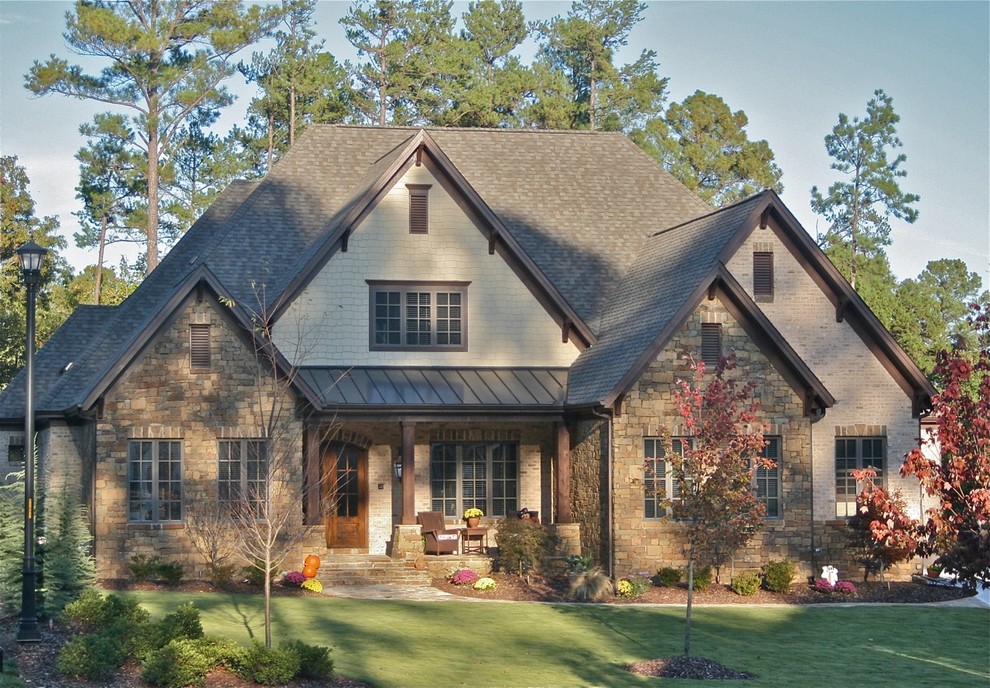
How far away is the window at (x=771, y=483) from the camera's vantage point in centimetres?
2545

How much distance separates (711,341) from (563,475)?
13.8ft

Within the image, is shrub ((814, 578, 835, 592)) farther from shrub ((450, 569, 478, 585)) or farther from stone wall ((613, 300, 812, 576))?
shrub ((450, 569, 478, 585))

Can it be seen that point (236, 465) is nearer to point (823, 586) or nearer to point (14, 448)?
point (14, 448)

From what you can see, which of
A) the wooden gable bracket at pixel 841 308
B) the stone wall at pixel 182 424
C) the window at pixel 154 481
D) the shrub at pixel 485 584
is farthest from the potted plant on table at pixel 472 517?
the wooden gable bracket at pixel 841 308

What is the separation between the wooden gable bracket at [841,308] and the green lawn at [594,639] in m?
6.63

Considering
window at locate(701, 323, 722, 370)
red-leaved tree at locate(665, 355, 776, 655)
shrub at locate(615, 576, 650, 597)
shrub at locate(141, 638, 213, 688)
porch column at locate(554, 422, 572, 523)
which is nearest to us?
shrub at locate(141, 638, 213, 688)

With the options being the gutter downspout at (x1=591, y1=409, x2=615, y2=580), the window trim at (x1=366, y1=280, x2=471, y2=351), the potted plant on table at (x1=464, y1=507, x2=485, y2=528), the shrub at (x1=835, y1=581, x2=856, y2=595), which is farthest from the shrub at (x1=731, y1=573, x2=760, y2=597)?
the window trim at (x1=366, y1=280, x2=471, y2=351)

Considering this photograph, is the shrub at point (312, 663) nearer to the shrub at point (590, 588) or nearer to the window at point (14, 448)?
the shrub at point (590, 588)

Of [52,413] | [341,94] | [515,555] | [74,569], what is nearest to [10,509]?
[74,569]

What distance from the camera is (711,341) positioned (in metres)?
25.0

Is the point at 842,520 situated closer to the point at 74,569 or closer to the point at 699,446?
the point at 699,446

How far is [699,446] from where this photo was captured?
17641mm

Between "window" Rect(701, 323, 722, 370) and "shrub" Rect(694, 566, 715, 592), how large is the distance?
12.7 feet

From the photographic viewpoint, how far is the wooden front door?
27531 mm
